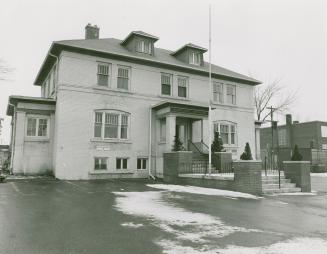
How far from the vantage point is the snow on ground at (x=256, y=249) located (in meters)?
5.39

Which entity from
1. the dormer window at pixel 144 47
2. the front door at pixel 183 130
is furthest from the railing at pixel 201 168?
the dormer window at pixel 144 47

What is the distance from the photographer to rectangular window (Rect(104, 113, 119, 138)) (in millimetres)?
20906

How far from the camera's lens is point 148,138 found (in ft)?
72.8

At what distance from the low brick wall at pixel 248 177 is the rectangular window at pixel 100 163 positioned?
921 centimetres

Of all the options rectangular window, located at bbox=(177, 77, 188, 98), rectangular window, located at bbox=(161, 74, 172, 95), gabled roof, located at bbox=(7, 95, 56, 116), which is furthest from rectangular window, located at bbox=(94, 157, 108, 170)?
rectangular window, located at bbox=(177, 77, 188, 98)

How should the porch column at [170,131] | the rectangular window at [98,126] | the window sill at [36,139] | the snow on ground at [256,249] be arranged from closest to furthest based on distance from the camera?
1. the snow on ground at [256,249]
2. the window sill at [36,139]
3. the porch column at [170,131]
4. the rectangular window at [98,126]

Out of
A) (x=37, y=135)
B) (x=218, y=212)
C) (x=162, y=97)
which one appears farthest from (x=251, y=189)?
(x=37, y=135)

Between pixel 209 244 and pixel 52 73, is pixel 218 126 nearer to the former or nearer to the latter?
pixel 52 73

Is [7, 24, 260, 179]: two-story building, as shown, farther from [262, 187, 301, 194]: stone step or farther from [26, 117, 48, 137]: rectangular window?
[262, 187, 301, 194]: stone step

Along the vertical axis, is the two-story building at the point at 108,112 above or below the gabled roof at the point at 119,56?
below

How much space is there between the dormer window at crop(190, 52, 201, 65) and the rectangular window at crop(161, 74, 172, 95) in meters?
3.16

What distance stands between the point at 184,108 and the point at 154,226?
14.3 meters

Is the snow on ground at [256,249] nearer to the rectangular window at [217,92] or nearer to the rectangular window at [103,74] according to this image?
the rectangular window at [103,74]

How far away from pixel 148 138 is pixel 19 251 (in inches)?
674
